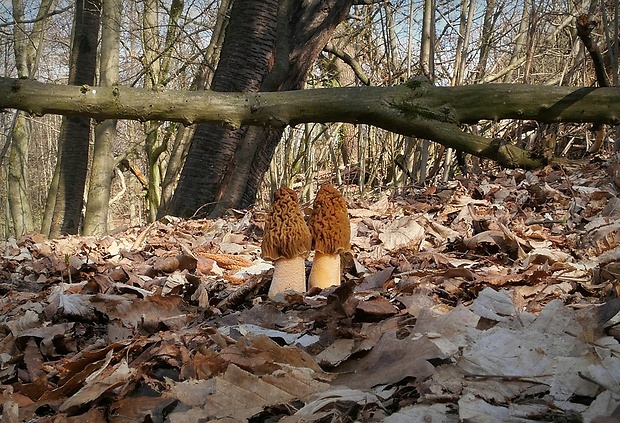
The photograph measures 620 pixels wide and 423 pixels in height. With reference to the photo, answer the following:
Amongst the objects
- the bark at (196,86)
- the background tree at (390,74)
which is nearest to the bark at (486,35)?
the background tree at (390,74)

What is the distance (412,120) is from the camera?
12.5 ft

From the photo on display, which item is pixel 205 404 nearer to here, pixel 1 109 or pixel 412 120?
pixel 412 120

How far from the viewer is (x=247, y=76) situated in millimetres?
6957

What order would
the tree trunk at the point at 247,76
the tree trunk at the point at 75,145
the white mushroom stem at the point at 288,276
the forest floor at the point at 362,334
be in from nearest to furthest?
the forest floor at the point at 362,334
the white mushroom stem at the point at 288,276
the tree trunk at the point at 247,76
the tree trunk at the point at 75,145

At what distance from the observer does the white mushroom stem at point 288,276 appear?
110 inches

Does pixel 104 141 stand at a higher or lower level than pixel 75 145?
higher

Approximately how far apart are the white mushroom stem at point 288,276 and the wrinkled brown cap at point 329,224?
0.44 ft

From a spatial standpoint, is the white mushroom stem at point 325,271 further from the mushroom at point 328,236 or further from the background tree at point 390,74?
the background tree at point 390,74

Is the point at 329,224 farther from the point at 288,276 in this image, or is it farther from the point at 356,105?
the point at 356,105

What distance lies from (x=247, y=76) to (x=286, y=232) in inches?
179

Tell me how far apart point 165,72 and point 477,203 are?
34.6 feet

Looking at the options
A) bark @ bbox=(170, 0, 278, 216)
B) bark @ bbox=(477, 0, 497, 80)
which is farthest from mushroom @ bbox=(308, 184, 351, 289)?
bark @ bbox=(477, 0, 497, 80)

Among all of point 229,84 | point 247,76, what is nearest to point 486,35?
point 247,76

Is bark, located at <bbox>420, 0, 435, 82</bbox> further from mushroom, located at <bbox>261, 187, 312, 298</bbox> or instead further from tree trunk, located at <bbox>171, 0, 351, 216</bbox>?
mushroom, located at <bbox>261, 187, 312, 298</bbox>
